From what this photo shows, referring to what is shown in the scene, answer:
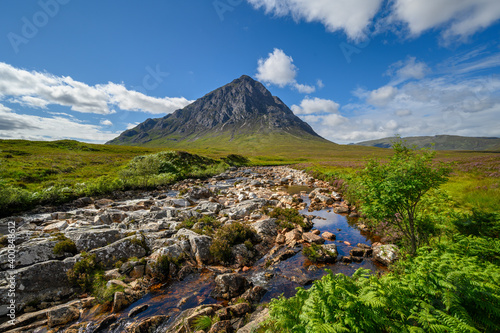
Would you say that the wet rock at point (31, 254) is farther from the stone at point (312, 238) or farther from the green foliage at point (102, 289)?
the stone at point (312, 238)

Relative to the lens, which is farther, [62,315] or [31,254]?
[31,254]

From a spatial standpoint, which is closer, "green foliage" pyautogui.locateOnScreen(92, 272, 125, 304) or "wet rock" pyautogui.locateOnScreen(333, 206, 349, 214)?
"green foliage" pyautogui.locateOnScreen(92, 272, 125, 304)

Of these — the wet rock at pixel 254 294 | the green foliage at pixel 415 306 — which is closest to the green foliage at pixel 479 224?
the green foliage at pixel 415 306

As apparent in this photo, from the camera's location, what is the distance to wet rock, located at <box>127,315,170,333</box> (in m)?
7.64

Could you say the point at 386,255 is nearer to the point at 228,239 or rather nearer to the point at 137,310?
the point at 228,239

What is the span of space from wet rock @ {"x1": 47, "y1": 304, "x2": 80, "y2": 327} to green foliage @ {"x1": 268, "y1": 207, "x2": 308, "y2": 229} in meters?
13.7

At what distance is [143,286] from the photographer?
10383 mm

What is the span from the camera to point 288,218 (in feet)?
61.5

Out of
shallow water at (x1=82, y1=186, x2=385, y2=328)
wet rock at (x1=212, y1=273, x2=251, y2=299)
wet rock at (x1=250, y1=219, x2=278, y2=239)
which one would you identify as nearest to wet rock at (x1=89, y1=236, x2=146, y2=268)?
shallow water at (x1=82, y1=186, x2=385, y2=328)

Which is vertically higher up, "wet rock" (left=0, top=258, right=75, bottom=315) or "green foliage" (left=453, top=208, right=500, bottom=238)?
"green foliage" (left=453, top=208, right=500, bottom=238)

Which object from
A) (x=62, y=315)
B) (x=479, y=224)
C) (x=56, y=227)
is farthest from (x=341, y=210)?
(x=56, y=227)

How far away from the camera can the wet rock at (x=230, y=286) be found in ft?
31.6

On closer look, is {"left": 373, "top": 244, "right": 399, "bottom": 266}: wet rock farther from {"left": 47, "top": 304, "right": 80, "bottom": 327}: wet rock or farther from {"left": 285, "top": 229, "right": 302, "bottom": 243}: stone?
{"left": 47, "top": 304, "right": 80, "bottom": 327}: wet rock

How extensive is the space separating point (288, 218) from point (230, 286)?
10177mm
